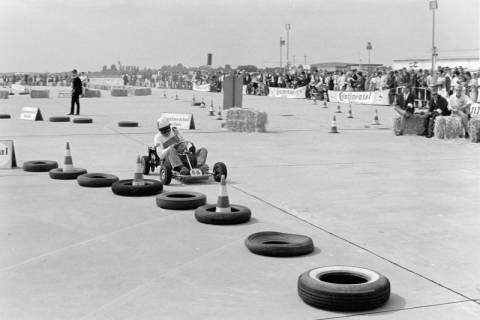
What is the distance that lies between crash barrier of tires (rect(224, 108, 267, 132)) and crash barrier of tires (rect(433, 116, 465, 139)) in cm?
505

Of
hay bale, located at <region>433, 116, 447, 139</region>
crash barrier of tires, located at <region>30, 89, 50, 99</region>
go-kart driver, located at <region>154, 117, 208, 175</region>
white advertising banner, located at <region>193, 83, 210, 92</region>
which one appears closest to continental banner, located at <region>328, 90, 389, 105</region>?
hay bale, located at <region>433, 116, 447, 139</region>

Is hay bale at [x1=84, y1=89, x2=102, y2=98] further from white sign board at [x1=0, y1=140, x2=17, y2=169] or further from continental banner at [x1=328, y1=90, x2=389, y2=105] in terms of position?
white sign board at [x1=0, y1=140, x2=17, y2=169]

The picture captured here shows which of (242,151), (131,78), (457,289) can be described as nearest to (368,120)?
(242,151)

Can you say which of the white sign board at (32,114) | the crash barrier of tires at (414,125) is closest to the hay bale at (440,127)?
the crash barrier of tires at (414,125)

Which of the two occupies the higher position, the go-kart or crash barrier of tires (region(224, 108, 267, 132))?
crash barrier of tires (region(224, 108, 267, 132))

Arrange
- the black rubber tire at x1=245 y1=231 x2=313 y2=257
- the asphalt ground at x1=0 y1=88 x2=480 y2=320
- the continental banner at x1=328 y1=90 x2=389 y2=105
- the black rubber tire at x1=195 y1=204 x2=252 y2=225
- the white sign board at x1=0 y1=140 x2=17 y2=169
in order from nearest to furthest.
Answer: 1. the asphalt ground at x1=0 y1=88 x2=480 y2=320
2. the black rubber tire at x1=245 y1=231 x2=313 y2=257
3. the black rubber tire at x1=195 y1=204 x2=252 y2=225
4. the white sign board at x1=0 y1=140 x2=17 y2=169
5. the continental banner at x1=328 y1=90 x2=389 y2=105

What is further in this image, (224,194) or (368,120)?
(368,120)

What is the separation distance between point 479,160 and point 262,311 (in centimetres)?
966

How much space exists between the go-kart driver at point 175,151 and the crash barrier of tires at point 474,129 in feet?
29.1

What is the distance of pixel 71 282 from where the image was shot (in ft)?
17.0

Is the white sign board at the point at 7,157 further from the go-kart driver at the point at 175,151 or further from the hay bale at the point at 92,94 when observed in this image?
the hay bale at the point at 92,94

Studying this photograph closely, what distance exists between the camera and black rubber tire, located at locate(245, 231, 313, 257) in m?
5.96

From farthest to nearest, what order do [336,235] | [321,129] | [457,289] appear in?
[321,129] → [336,235] → [457,289]

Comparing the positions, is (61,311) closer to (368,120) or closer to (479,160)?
(479,160)
